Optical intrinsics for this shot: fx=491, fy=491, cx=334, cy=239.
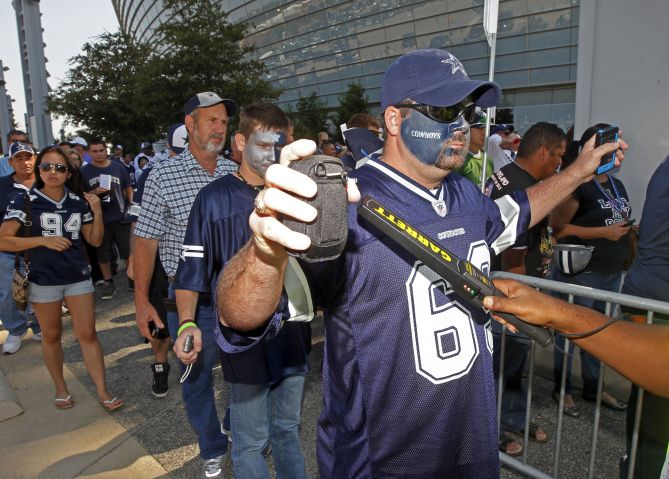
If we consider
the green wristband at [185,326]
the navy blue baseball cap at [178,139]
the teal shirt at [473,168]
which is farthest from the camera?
the navy blue baseball cap at [178,139]

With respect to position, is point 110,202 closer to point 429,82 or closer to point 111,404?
point 111,404

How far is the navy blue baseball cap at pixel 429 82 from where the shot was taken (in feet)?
5.93

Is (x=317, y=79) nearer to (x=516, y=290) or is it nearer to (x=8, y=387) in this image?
(x=8, y=387)

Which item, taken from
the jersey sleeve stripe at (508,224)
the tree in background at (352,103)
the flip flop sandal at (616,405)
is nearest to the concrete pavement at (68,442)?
the jersey sleeve stripe at (508,224)

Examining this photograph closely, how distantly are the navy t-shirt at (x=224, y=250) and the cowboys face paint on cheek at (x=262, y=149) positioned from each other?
6.2 inches

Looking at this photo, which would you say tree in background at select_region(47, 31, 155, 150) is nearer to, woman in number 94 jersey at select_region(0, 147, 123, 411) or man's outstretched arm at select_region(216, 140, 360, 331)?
woman in number 94 jersey at select_region(0, 147, 123, 411)

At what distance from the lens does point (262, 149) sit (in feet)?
9.61

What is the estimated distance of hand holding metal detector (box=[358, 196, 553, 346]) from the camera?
49.7 inches

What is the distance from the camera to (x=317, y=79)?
41812 mm

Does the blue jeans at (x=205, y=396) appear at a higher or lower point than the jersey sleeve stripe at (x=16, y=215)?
lower

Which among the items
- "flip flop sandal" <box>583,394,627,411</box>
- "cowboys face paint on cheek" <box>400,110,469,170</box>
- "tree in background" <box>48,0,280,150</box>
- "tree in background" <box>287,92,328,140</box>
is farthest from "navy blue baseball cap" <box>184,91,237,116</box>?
"tree in background" <box>287,92,328,140</box>

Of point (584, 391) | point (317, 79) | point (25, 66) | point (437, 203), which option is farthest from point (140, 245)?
point (317, 79)

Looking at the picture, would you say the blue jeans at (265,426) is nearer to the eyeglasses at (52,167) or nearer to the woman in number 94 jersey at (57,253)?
the woman in number 94 jersey at (57,253)

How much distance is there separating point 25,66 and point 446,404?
82.1 ft
